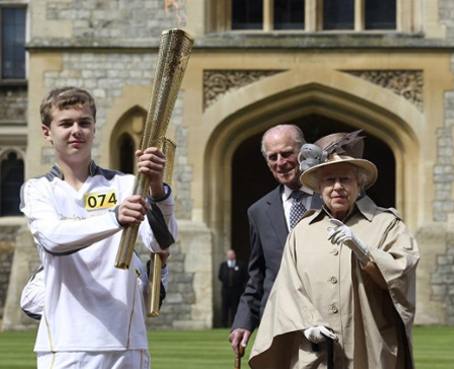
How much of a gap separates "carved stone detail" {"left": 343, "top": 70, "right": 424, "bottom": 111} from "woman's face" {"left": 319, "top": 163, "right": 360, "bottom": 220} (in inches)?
605

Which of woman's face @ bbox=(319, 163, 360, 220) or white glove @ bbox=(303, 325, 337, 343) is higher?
woman's face @ bbox=(319, 163, 360, 220)

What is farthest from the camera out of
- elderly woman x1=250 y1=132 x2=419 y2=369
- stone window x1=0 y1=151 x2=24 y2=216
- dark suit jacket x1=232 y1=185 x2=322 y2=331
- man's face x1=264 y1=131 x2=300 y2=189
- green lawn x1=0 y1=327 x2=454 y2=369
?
stone window x1=0 y1=151 x2=24 y2=216

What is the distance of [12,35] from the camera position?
23750mm

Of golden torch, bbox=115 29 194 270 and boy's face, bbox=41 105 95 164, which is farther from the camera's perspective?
boy's face, bbox=41 105 95 164

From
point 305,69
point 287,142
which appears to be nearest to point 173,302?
point 305,69

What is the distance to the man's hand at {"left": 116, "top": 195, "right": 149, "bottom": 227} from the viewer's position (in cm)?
470

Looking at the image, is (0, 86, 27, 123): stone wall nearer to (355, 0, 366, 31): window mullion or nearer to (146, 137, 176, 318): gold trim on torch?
(355, 0, 366, 31): window mullion

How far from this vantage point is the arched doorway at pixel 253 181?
26.0 m

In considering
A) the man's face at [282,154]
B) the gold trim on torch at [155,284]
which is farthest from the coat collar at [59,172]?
the man's face at [282,154]

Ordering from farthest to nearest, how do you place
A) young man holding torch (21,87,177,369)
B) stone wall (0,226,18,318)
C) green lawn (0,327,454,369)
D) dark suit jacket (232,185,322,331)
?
1. stone wall (0,226,18,318)
2. green lawn (0,327,454,369)
3. dark suit jacket (232,185,322,331)
4. young man holding torch (21,87,177,369)

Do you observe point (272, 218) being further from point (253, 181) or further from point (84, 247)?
point (253, 181)

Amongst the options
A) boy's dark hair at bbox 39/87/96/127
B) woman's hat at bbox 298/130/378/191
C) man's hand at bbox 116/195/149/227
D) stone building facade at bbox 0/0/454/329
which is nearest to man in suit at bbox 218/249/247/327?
stone building facade at bbox 0/0/454/329

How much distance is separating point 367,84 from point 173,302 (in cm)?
404

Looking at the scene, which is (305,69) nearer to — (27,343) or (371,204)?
(27,343)
